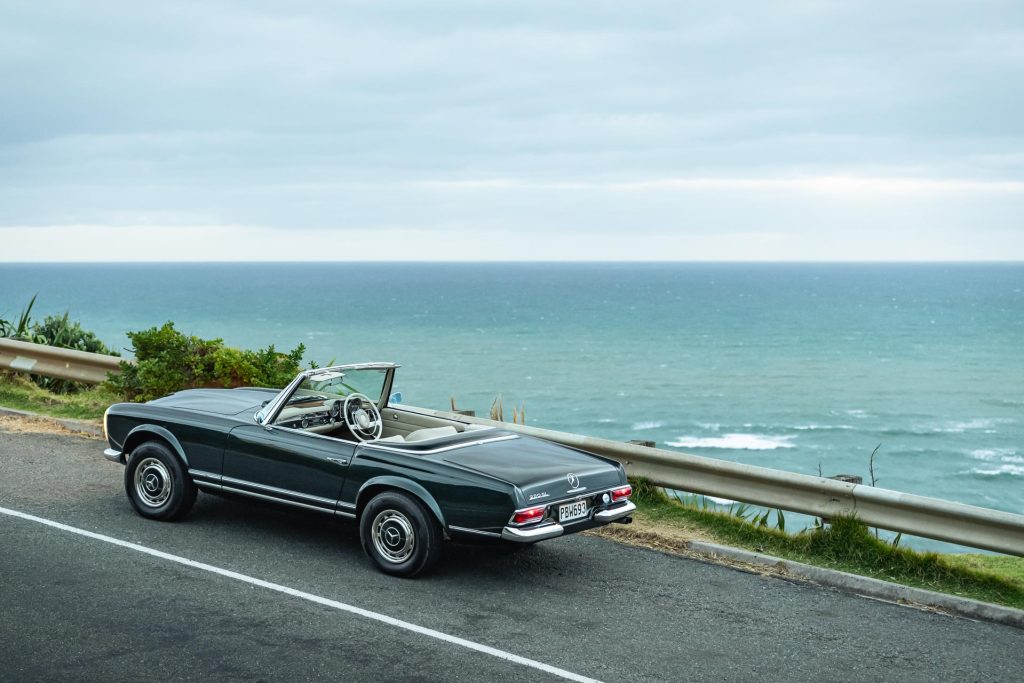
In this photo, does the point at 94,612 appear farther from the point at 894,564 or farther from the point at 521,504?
the point at 894,564

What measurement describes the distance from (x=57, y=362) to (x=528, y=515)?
9.39 meters

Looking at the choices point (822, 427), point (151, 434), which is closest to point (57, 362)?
point (151, 434)

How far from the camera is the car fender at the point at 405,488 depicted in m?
7.59

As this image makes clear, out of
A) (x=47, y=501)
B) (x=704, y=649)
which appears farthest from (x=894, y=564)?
(x=47, y=501)

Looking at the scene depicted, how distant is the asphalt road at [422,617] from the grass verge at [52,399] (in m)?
4.56

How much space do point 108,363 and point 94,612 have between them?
7620mm

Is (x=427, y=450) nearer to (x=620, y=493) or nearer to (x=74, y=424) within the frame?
(x=620, y=493)

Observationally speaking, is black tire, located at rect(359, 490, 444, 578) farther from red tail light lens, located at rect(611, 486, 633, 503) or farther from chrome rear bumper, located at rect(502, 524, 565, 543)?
red tail light lens, located at rect(611, 486, 633, 503)

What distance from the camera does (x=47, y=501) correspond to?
9.55 metres

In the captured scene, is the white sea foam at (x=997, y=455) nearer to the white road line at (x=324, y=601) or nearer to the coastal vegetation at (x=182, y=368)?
the coastal vegetation at (x=182, y=368)

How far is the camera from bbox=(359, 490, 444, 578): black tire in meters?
7.62

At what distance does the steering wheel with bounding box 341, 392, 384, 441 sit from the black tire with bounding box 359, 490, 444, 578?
0.99 m

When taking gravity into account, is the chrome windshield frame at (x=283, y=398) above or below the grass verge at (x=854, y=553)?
above

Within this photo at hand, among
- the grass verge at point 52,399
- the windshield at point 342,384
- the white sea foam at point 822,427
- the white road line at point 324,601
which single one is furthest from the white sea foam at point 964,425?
the white road line at point 324,601
